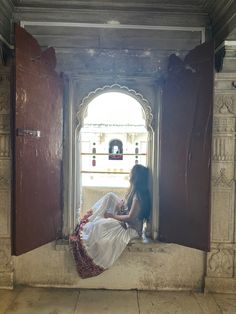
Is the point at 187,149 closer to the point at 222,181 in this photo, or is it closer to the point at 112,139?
the point at 222,181

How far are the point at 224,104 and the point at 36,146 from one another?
1.68 meters

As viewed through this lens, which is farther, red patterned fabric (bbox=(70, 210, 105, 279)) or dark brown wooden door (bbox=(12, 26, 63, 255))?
red patterned fabric (bbox=(70, 210, 105, 279))

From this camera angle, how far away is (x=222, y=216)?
292 cm

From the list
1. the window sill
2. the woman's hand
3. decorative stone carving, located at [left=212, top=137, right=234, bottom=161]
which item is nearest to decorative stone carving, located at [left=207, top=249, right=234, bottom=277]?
the window sill

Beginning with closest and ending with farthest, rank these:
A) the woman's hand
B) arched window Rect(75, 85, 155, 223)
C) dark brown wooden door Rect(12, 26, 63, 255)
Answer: dark brown wooden door Rect(12, 26, 63, 255), the woman's hand, arched window Rect(75, 85, 155, 223)

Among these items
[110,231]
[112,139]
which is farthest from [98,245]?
[112,139]

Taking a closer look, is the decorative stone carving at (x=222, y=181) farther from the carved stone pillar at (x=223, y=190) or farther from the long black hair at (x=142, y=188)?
the long black hair at (x=142, y=188)

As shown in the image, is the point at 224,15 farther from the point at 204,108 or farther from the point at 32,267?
the point at 32,267

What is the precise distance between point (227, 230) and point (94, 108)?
3195mm

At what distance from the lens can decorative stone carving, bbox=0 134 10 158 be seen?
285cm

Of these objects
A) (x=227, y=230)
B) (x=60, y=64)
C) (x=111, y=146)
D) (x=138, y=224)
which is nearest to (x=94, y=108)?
(x=111, y=146)

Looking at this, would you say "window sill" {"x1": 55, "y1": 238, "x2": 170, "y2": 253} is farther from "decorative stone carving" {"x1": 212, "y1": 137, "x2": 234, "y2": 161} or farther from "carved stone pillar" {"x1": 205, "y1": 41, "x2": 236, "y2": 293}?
"decorative stone carving" {"x1": 212, "y1": 137, "x2": 234, "y2": 161}

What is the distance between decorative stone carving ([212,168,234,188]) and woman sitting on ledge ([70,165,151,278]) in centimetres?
62

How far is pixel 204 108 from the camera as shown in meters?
2.54
